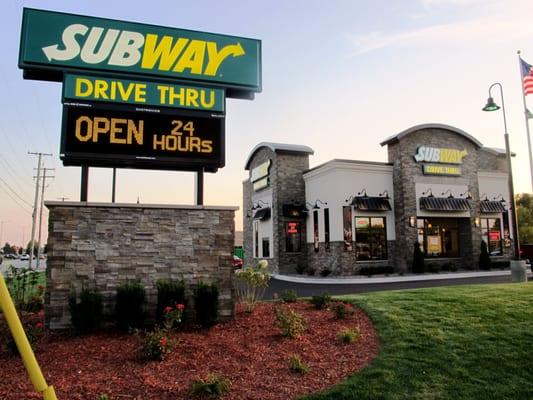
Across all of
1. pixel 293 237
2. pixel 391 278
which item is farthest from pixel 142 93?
pixel 293 237

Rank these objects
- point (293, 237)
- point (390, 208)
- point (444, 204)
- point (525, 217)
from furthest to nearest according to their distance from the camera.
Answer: point (525, 217) < point (293, 237) < point (444, 204) < point (390, 208)

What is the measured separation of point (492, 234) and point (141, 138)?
863 inches

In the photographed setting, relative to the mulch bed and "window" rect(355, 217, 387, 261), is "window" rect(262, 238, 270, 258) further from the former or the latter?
the mulch bed

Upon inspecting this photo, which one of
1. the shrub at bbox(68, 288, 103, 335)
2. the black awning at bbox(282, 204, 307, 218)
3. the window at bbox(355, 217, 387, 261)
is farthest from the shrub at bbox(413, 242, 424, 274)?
the shrub at bbox(68, 288, 103, 335)

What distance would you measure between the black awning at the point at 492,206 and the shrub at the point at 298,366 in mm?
20915

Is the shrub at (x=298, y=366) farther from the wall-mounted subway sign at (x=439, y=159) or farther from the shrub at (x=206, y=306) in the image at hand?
the wall-mounted subway sign at (x=439, y=159)

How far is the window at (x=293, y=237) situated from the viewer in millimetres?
23438

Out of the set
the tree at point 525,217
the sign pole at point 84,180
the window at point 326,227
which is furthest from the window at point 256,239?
the tree at point 525,217

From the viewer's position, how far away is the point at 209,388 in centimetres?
457

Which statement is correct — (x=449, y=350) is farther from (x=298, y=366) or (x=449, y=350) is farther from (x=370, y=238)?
(x=370, y=238)

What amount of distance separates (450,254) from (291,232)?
901 cm

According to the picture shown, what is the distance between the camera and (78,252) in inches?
297

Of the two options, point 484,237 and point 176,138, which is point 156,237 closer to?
point 176,138

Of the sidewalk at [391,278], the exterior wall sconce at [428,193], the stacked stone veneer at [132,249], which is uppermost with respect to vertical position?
the exterior wall sconce at [428,193]
